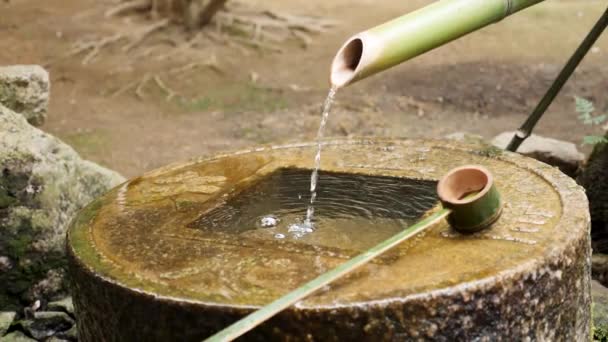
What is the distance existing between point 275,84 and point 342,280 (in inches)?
265

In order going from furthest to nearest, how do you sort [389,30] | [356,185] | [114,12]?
1. [114,12]
2. [356,185]
3. [389,30]

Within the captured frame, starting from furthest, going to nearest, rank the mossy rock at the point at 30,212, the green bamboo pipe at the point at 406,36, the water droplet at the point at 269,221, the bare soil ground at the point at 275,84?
1. the bare soil ground at the point at 275,84
2. the mossy rock at the point at 30,212
3. the water droplet at the point at 269,221
4. the green bamboo pipe at the point at 406,36

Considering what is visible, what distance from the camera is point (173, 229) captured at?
9.38 feet

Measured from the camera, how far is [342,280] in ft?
7.56

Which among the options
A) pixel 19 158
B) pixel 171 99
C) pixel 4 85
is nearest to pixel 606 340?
pixel 19 158

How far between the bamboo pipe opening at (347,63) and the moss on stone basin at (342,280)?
22.3 inches

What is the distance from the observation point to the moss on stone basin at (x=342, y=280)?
2.18 metres

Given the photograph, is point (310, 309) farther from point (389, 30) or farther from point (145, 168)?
point (145, 168)

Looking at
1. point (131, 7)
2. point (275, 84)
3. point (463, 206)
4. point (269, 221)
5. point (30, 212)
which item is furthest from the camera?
point (131, 7)

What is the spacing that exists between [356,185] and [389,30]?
3.55 ft

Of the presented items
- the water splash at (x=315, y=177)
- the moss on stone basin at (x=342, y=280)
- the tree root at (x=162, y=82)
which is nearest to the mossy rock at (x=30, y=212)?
the moss on stone basin at (x=342, y=280)

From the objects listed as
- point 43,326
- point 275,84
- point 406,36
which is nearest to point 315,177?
point 406,36

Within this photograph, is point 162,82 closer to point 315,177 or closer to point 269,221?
point 315,177

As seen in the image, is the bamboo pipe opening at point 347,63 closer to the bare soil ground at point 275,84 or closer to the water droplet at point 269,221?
the water droplet at point 269,221
